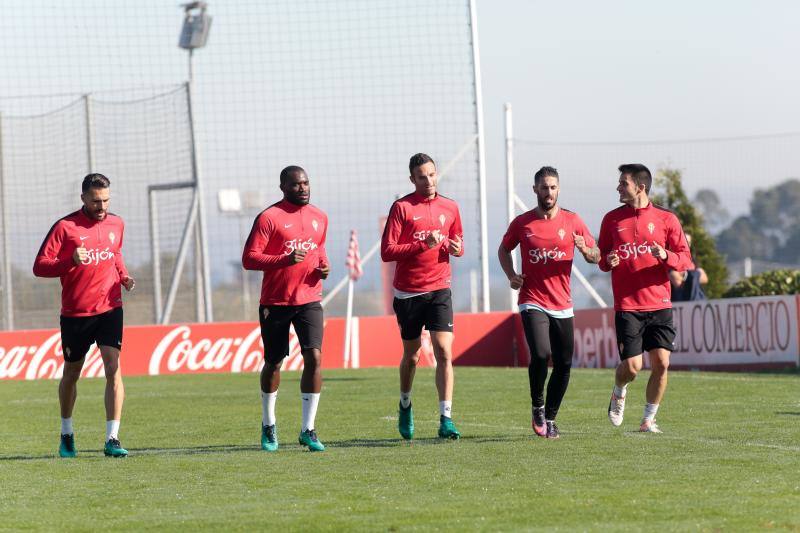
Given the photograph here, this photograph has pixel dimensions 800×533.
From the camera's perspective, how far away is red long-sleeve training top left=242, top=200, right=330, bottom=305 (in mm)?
11188

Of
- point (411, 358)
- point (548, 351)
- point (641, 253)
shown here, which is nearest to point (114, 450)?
point (411, 358)

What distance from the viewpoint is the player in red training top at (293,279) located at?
1122cm

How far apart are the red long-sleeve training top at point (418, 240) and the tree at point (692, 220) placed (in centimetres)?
2161

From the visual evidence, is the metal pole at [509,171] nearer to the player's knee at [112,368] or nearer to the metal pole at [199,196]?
the metal pole at [199,196]

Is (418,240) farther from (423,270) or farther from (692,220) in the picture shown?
(692,220)

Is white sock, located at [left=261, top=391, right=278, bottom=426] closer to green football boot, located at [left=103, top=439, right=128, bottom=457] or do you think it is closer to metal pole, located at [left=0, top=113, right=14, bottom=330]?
green football boot, located at [left=103, top=439, right=128, bottom=457]

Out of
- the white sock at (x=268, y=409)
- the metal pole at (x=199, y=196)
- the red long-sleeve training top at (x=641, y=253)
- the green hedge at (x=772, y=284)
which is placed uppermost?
the metal pole at (x=199, y=196)

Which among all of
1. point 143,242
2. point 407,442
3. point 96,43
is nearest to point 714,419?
point 407,442

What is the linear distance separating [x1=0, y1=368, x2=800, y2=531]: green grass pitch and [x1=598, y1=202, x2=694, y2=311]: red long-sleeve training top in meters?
1.07

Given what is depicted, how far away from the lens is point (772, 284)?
2608 centimetres

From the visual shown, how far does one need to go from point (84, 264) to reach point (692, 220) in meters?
23.6

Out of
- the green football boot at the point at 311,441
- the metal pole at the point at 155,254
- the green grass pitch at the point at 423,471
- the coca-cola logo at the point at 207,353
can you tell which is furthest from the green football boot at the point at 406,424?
the metal pole at the point at 155,254

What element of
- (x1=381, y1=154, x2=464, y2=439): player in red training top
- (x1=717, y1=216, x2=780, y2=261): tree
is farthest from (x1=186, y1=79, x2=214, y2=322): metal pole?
(x1=381, y1=154, x2=464, y2=439): player in red training top

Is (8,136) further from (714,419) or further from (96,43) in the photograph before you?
(714,419)
